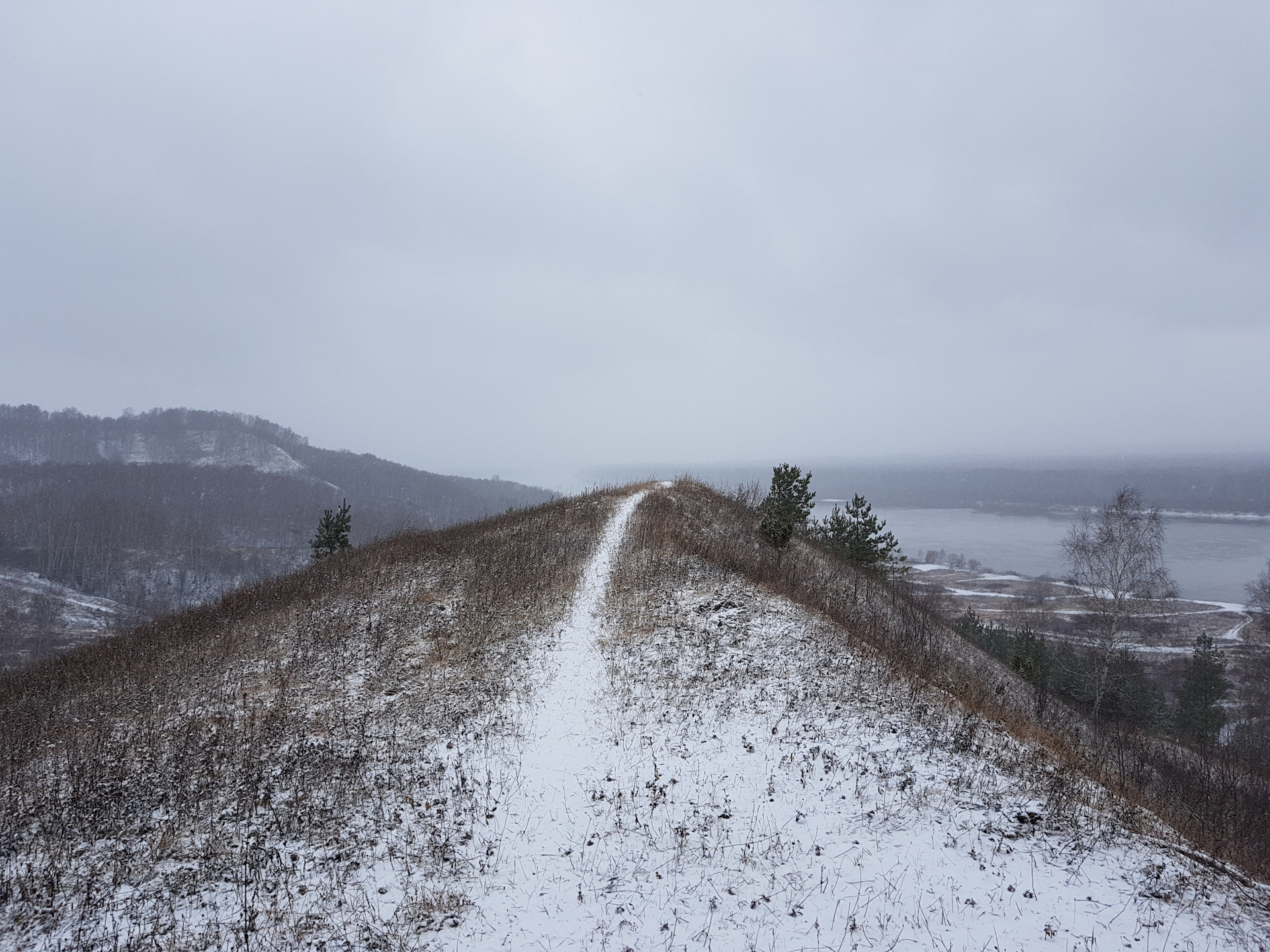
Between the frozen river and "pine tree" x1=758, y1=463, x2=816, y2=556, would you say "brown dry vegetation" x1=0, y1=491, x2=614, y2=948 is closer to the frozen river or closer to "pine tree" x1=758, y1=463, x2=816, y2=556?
"pine tree" x1=758, y1=463, x2=816, y2=556

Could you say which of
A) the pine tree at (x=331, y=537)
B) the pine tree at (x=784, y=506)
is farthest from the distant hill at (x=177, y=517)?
the pine tree at (x=784, y=506)

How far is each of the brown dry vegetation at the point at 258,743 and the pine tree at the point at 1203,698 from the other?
124 ft

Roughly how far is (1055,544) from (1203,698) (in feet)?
400

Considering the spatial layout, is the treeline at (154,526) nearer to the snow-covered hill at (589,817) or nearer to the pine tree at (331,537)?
the pine tree at (331,537)

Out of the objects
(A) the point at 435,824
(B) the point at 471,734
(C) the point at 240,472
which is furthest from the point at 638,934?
(C) the point at 240,472

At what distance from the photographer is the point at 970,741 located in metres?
8.10

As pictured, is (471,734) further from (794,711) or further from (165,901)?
(794,711)

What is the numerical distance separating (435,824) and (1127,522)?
27.9 m

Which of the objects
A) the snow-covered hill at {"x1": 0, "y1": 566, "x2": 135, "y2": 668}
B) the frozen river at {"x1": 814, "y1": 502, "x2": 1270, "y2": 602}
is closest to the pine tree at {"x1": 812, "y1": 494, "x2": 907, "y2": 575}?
the frozen river at {"x1": 814, "y1": 502, "x2": 1270, "y2": 602}

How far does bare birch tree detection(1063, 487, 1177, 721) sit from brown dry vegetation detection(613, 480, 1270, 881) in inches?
233

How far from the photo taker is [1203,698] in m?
30.3

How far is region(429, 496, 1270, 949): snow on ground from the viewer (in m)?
5.10

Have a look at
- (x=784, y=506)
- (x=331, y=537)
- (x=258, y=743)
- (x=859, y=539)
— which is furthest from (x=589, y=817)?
(x=331, y=537)

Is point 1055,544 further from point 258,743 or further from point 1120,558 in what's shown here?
point 258,743
